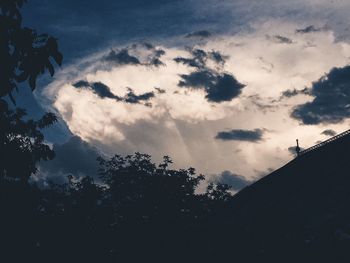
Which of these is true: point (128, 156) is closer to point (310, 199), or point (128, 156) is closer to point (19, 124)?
point (19, 124)

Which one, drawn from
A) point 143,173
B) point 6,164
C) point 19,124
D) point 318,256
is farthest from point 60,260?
point 143,173

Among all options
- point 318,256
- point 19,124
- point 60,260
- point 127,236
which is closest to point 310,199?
point 318,256

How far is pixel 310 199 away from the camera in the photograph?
1347 cm

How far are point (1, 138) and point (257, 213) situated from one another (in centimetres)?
1399

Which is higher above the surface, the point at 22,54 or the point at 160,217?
the point at 160,217

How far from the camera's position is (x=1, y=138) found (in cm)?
377

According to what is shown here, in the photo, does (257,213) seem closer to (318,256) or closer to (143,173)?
(318,256)

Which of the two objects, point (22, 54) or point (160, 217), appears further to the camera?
point (160, 217)

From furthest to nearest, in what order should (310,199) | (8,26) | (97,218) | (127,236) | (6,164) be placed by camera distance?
(97,218), (127,236), (310,199), (6,164), (8,26)

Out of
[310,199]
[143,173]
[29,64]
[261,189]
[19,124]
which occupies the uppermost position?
[143,173]

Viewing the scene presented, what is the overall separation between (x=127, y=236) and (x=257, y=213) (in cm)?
617

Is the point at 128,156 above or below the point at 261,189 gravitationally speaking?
above

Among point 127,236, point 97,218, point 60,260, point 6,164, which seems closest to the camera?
point 6,164

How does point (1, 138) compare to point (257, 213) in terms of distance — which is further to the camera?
point (257, 213)
